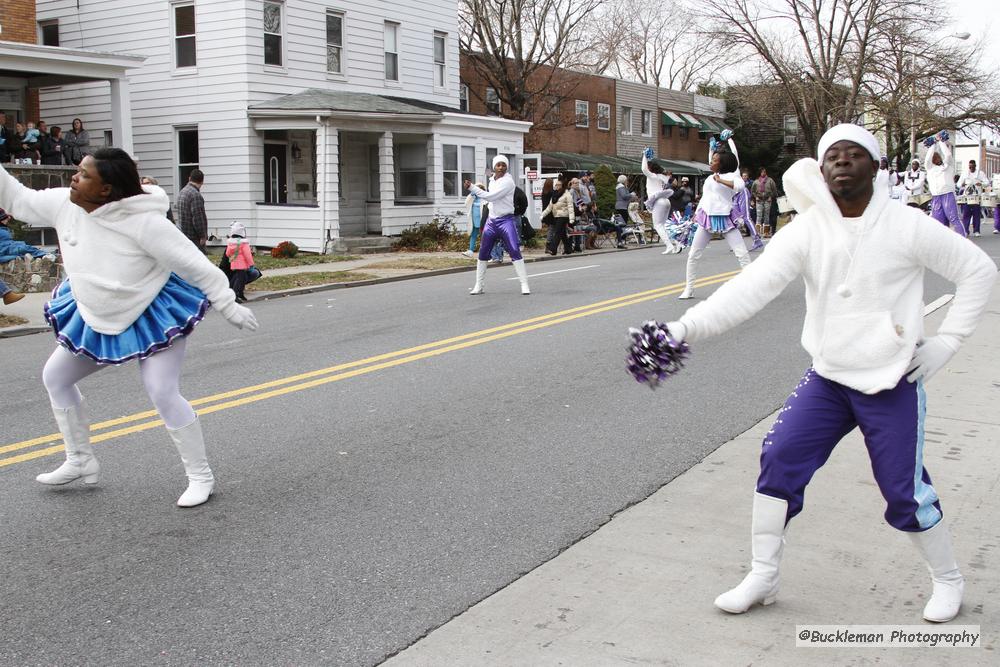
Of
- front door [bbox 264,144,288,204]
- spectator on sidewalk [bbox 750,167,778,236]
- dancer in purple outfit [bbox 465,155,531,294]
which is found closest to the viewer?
dancer in purple outfit [bbox 465,155,531,294]

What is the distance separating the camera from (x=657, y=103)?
166 feet

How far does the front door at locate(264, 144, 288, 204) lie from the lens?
26.0 meters

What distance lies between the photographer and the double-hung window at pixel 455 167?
28.4 meters

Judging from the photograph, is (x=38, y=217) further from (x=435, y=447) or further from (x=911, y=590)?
(x=911, y=590)

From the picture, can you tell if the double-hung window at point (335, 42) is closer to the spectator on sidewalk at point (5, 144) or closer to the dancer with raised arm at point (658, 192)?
the spectator on sidewalk at point (5, 144)

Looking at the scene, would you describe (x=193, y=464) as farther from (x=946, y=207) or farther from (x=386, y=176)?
(x=386, y=176)

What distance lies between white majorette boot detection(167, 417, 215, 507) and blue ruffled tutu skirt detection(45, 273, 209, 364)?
1.39 ft

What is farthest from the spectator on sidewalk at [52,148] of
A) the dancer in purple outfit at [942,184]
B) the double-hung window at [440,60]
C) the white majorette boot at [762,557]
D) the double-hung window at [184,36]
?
the white majorette boot at [762,557]

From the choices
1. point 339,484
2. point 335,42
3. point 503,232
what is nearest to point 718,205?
point 503,232

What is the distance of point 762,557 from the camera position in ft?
12.7

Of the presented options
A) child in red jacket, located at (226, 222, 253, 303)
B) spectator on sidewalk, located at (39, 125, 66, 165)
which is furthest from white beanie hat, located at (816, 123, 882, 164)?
spectator on sidewalk, located at (39, 125, 66, 165)

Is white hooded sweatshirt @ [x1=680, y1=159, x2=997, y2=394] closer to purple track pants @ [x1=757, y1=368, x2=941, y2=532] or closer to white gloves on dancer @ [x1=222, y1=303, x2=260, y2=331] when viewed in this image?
purple track pants @ [x1=757, y1=368, x2=941, y2=532]

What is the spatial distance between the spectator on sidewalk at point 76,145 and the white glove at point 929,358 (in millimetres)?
21578

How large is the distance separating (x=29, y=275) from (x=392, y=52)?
577 inches
